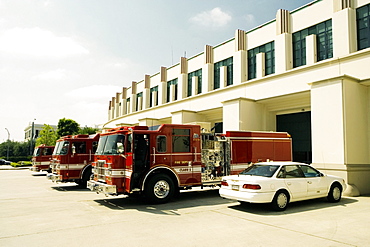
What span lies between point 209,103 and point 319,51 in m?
9.45

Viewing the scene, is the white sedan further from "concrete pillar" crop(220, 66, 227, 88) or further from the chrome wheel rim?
"concrete pillar" crop(220, 66, 227, 88)

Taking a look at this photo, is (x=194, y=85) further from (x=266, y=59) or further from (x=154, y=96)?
(x=154, y=96)

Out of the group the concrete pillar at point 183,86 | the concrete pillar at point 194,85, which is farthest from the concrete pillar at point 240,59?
the concrete pillar at point 183,86

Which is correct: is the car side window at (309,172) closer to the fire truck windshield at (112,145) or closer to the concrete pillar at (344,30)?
the fire truck windshield at (112,145)

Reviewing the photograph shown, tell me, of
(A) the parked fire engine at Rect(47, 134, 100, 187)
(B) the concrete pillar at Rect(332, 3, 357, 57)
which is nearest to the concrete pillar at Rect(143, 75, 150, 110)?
(A) the parked fire engine at Rect(47, 134, 100, 187)

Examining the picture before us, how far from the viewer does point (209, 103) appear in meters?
24.6

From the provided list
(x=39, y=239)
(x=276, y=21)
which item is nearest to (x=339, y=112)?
(x=276, y=21)

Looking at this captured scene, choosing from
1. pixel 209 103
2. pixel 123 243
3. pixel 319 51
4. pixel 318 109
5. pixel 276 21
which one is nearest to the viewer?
pixel 123 243

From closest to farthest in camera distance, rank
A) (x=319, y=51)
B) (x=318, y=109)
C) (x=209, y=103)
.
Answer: (x=318, y=109) < (x=319, y=51) < (x=209, y=103)

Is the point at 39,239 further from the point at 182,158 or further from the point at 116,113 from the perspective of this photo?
the point at 116,113

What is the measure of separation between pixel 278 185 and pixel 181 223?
10.7 feet

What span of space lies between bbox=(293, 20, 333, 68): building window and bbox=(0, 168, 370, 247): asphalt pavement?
30.3ft

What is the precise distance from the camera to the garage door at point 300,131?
20.5 metres

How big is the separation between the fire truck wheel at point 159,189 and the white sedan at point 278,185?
1.99 metres
